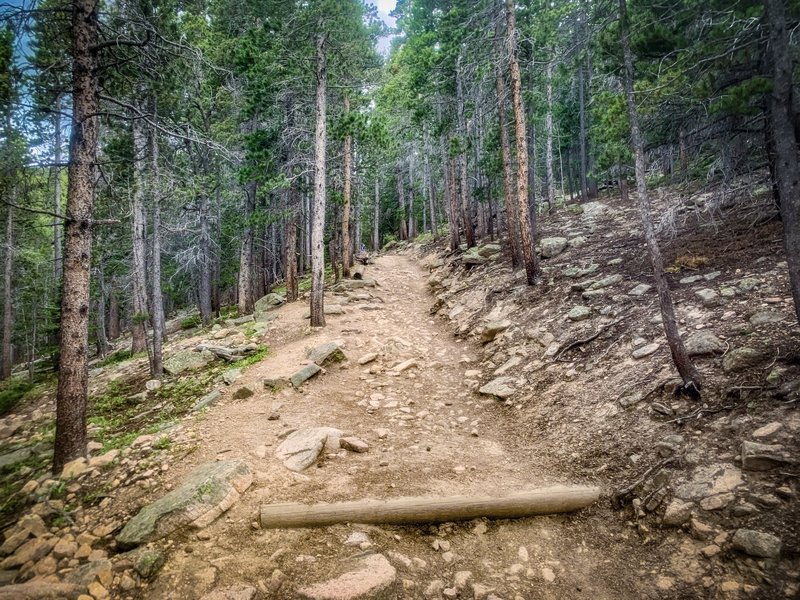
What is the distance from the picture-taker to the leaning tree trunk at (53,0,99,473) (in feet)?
18.6

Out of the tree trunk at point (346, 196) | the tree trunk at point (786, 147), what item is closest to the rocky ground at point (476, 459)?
the tree trunk at point (786, 147)

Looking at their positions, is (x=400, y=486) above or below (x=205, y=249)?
below

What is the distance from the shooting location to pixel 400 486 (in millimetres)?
4742

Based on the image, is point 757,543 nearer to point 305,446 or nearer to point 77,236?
point 305,446

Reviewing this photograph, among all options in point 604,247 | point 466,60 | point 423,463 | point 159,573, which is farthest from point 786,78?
point 466,60

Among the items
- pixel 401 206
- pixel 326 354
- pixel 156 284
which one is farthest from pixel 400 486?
pixel 401 206

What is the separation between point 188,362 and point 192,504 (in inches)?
292

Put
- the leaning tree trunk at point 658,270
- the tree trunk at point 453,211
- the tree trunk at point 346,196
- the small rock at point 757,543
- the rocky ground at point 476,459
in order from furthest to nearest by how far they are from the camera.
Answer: the tree trunk at point 453,211, the tree trunk at point 346,196, the leaning tree trunk at point 658,270, the rocky ground at point 476,459, the small rock at point 757,543

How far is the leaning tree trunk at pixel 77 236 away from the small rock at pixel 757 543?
852 cm

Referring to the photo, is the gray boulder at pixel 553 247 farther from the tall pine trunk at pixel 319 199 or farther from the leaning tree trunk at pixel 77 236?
the leaning tree trunk at pixel 77 236

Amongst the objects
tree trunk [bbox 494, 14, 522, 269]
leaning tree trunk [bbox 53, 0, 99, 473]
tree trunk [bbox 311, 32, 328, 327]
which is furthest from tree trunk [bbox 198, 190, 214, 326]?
tree trunk [bbox 494, 14, 522, 269]

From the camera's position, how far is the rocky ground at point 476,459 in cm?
345

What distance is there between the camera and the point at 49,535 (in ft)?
14.5

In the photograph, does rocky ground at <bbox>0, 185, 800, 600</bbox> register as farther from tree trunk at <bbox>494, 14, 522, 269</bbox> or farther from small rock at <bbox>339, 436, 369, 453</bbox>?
tree trunk at <bbox>494, 14, 522, 269</bbox>
